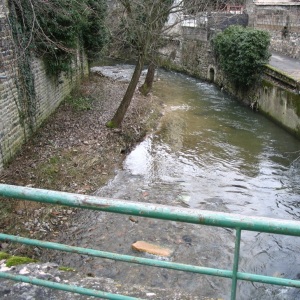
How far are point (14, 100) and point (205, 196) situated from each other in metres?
5.40

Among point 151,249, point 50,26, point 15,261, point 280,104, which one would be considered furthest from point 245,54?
point 15,261

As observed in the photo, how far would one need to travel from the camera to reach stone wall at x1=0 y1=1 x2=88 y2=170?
8.58 m

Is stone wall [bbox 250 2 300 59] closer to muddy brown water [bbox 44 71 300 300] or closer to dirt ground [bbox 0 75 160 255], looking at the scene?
muddy brown water [bbox 44 71 300 300]

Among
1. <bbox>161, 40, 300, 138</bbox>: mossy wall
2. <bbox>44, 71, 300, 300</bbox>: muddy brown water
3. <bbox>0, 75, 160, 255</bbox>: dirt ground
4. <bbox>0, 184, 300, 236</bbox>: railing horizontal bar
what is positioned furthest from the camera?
<bbox>161, 40, 300, 138</bbox>: mossy wall

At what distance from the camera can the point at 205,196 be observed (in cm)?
898

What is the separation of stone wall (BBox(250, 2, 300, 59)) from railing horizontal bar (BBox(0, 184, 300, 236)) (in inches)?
796

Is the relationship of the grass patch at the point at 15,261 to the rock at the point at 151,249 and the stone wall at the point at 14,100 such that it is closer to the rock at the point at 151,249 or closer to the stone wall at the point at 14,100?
the rock at the point at 151,249

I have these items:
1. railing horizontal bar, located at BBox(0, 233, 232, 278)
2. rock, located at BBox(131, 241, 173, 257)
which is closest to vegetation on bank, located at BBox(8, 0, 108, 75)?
rock, located at BBox(131, 241, 173, 257)

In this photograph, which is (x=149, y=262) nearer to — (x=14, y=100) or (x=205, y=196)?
(x=205, y=196)

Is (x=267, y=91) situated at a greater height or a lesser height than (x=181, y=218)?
lesser

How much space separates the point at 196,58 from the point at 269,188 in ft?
58.4

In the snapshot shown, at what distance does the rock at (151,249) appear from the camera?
6.62 m

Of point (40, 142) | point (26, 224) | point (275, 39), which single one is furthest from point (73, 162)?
point (275, 39)

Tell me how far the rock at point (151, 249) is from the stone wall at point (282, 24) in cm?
1654
